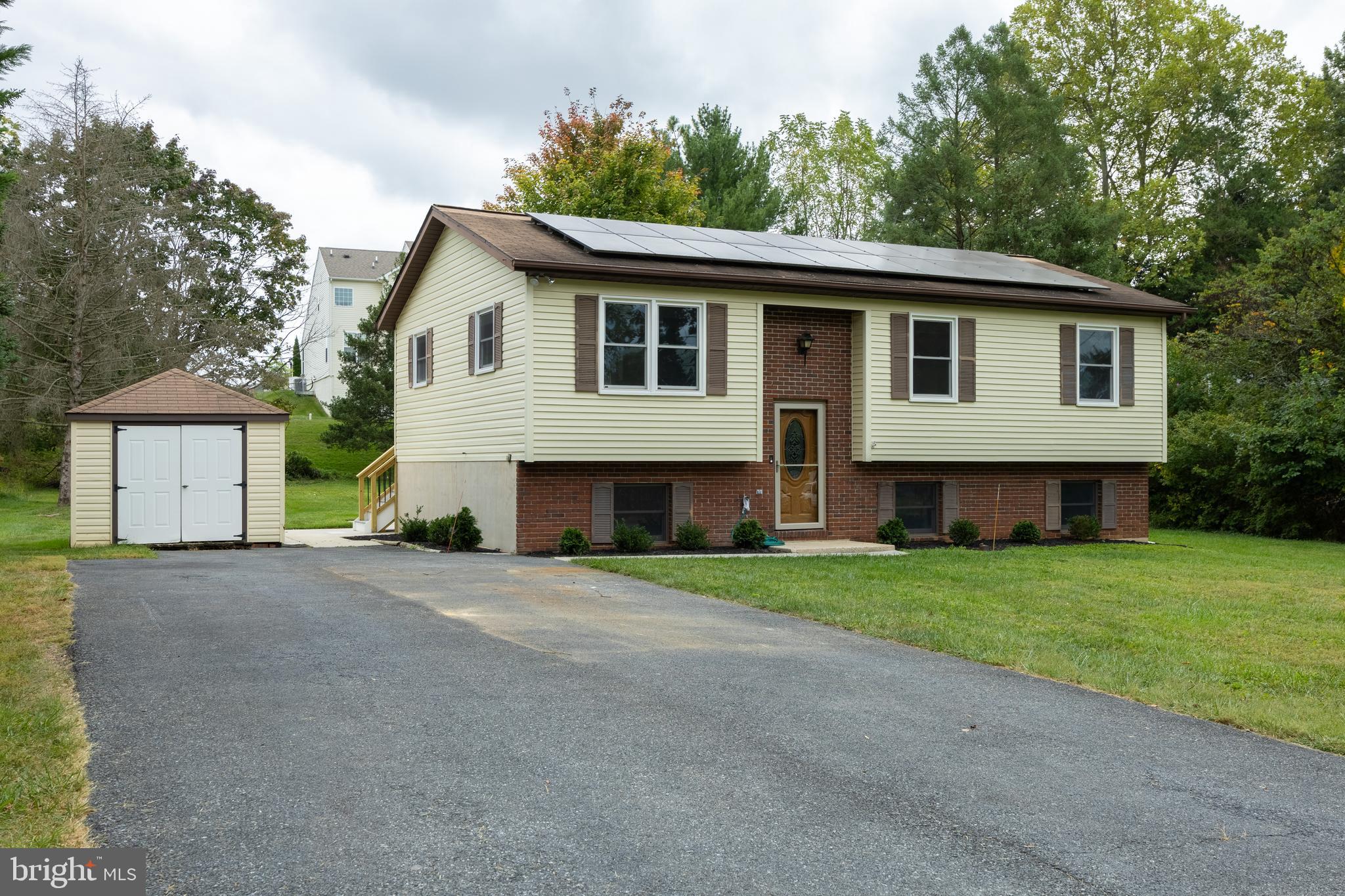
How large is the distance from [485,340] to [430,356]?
3057 millimetres

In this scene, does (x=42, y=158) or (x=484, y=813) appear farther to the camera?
(x=42, y=158)

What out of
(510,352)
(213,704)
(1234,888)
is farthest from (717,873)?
(510,352)

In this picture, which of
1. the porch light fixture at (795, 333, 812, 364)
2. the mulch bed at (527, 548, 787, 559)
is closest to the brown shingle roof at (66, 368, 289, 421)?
the mulch bed at (527, 548, 787, 559)

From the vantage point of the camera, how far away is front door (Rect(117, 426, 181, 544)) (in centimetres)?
1647

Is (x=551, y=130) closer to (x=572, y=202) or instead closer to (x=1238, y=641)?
(x=572, y=202)

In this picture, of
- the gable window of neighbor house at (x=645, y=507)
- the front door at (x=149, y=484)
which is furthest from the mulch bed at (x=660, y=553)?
the front door at (x=149, y=484)

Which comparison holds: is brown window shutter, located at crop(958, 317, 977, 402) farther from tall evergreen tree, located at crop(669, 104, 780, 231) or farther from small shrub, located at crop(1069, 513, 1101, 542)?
tall evergreen tree, located at crop(669, 104, 780, 231)

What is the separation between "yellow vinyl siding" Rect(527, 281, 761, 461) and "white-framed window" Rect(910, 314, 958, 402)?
285cm

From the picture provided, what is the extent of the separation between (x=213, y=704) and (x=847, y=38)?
61.4 ft

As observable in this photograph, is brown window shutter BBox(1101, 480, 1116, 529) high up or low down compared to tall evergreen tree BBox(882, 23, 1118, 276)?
down

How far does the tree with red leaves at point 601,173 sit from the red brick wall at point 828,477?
42.1 feet

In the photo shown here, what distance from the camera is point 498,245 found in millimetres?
15414

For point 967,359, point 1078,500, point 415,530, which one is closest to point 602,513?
point 415,530

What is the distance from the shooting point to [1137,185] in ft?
134
